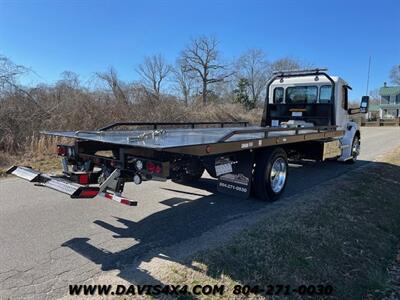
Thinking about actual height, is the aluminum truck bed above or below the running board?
above

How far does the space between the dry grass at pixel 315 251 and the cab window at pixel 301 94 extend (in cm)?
405

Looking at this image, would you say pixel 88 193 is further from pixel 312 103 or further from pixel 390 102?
pixel 390 102

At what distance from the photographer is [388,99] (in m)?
68.8

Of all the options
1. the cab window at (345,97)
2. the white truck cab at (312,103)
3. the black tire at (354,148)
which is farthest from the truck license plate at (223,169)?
the black tire at (354,148)

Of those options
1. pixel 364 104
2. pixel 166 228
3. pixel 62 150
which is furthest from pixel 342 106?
pixel 62 150

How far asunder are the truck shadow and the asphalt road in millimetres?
11

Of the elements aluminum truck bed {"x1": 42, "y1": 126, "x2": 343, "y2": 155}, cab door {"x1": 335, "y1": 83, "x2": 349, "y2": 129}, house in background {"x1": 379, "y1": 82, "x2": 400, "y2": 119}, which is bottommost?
aluminum truck bed {"x1": 42, "y1": 126, "x2": 343, "y2": 155}

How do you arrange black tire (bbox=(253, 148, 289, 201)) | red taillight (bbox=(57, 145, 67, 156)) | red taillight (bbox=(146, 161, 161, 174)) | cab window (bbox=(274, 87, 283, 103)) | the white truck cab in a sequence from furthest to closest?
cab window (bbox=(274, 87, 283, 103)), the white truck cab, black tire (bbox=(253, 148, 289, 201)), red taillight (bbox=(57, 145, 67, 156)), red taillight (bbox=(146, 161, 161, 174))

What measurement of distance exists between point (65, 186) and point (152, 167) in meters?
1.07

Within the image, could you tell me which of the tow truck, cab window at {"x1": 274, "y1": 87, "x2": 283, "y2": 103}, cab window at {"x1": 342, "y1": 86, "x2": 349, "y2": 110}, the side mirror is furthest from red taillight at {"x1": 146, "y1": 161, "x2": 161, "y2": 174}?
the side mirror

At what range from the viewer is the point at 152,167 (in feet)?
13.5

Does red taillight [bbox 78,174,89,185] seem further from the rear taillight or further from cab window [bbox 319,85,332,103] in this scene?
cab window [bbox 319,85,332,103]

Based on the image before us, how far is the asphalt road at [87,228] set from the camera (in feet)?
11.3

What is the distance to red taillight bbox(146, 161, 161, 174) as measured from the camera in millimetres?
4078
